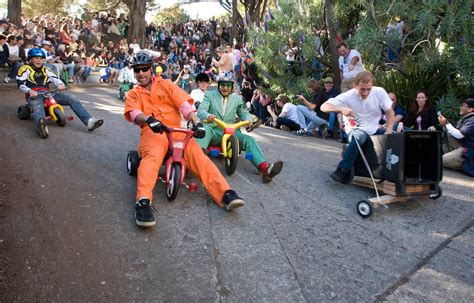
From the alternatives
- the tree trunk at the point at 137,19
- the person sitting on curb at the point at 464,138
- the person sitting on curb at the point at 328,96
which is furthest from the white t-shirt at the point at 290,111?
the tree trunk at the point at 137,19

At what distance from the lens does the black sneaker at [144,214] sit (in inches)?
145

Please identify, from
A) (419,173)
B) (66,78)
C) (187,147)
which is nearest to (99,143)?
(187,147)

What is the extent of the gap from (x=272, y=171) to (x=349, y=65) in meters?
4.71

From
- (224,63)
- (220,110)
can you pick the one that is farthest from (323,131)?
(224,63)

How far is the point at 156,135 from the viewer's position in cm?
453

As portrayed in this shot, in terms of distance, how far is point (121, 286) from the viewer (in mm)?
2920

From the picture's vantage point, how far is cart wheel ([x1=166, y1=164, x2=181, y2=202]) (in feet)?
13.8

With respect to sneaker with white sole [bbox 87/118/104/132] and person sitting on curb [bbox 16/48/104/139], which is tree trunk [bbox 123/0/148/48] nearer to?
person sitting on curb [bbox 16/48/104/139]

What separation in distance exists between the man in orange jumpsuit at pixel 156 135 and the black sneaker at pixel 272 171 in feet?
3.44

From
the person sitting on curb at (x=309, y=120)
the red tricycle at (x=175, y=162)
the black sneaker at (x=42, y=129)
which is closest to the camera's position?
the red tricycle at (x=175, y=162)

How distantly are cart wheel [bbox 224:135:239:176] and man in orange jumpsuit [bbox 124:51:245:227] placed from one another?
728 mm

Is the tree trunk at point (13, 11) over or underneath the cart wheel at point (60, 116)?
over

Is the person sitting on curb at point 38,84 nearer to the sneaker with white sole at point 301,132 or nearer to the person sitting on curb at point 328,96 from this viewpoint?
the sneaker with white sole at point 301,132

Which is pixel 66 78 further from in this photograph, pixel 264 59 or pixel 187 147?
pixel 187 147
